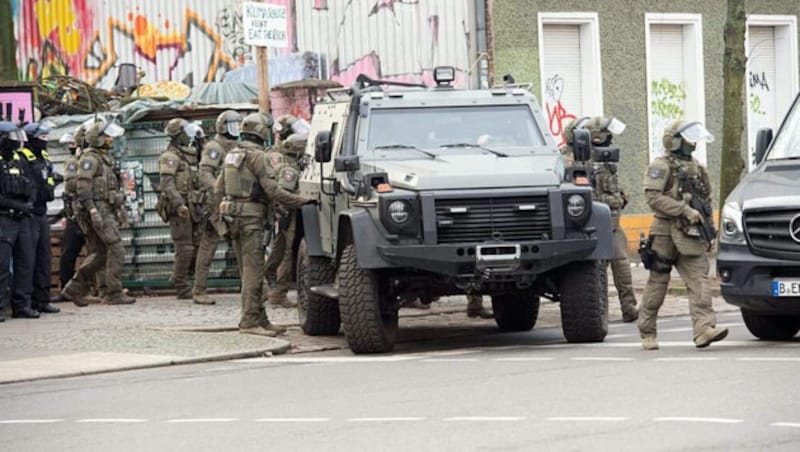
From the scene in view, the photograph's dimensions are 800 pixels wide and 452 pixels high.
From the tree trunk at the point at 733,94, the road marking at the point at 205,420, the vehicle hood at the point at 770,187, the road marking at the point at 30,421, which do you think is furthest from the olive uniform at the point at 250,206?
the tree trunk at the point at 733,94

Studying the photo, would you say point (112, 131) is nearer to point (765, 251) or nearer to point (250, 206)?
point (250, 206)

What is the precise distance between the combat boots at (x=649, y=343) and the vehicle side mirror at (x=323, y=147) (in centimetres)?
329

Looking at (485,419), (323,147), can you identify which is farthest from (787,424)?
(323,147)

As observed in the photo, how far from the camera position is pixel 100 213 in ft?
65.3

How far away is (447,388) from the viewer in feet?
38.3

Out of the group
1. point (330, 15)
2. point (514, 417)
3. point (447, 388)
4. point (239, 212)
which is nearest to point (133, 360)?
point (239, 212)

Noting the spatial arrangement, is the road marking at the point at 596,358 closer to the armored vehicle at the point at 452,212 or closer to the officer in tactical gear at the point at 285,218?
the armored vehicle at the point at 452,212

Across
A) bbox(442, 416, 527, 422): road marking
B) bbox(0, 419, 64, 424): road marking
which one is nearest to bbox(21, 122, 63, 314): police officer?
bbox(0, 419, 64, 424): road marking

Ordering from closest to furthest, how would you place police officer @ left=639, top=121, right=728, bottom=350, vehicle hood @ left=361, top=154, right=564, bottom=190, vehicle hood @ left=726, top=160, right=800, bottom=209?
vehicle hood @ left=726, top=160, right=800, bottom=209 < police officer @ left=639, top=121, right=728, bottom=350 < vehicle hood @ left=361, top=154, right=564, bottom=190

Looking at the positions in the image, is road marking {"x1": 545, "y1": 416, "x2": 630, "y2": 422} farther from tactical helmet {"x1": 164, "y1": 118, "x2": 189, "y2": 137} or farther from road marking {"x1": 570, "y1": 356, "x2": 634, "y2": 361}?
tactical helmet {"x1": 164, "y1": 118, "x2": 189, "y2": 137}

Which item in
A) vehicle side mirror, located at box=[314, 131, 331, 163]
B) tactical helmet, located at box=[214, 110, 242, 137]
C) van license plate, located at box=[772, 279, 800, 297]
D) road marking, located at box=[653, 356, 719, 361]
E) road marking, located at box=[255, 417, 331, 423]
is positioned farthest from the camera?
tactical helmet, located at box=[214, 110, 242, 137]

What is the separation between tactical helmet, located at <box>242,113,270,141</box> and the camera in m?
16.2

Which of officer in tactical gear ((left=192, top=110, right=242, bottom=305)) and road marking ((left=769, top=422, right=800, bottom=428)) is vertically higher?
officer in tactical gear ((left=192, top=110, right=242, bottom=305))

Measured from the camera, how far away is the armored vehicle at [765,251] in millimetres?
13625
